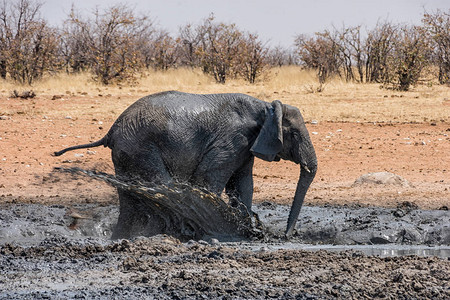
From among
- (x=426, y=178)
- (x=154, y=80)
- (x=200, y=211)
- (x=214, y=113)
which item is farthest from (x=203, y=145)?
(x=154, y=80)

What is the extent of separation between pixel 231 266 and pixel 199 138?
1857mm

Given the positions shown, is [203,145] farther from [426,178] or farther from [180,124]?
[426,178]

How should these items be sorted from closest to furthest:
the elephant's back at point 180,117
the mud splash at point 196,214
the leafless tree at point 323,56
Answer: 1. the elephant's back at point 180,117
2. the mud splash at point 196,214
3. the leafless tree at point 323,56

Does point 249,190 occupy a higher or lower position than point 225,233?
higher

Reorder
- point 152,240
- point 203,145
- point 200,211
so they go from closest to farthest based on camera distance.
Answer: point 152,240 < point 203,145 < point 200,211

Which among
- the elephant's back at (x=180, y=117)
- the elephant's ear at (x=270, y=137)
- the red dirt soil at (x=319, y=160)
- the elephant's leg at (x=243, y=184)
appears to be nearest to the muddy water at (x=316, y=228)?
the elephant's leg at (x=243, y=184)

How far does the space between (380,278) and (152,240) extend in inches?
89.1

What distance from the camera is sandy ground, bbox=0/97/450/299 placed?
5184 millimetres

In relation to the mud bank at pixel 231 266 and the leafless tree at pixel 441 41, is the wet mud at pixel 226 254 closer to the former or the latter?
the mud bank at pixel 231 266

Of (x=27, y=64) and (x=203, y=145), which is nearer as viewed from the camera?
(x=203, y=145)

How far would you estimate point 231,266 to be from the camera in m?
5.88

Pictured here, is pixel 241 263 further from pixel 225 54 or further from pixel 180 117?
pixel 225 54

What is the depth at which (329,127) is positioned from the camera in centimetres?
1531

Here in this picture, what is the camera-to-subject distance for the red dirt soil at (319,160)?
10312 mm
